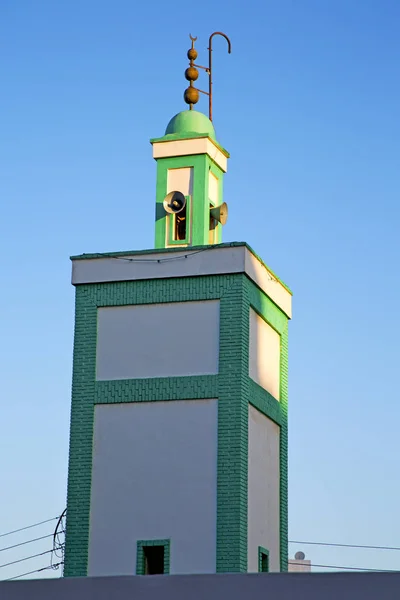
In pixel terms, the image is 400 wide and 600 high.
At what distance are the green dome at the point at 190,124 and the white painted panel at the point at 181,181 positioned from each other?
782 mm

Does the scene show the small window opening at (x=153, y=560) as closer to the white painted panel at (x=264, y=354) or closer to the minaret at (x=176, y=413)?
the minaret at (x=176, y=413)

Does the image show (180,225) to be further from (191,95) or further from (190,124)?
(191,95)

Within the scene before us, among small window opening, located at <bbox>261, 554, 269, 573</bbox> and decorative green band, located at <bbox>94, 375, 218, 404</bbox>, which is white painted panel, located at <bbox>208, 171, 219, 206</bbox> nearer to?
decorative green band, located at <bbox>94, 375, 218, 404</bbox>

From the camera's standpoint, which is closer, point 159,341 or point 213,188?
point 159,341

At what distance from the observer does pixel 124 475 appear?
2473 cm

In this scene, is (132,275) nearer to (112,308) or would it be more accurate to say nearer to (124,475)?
(112,308)

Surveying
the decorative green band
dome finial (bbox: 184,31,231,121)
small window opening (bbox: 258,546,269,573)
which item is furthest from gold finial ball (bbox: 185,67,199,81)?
small window opening (bbox: 258,546,269,573)

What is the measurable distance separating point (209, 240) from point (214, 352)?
3.03 m

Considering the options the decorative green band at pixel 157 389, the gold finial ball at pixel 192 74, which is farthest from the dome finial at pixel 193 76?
the decorative green band at pixel 157 389

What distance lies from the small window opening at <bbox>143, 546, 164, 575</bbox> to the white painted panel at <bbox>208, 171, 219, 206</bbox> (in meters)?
7.07

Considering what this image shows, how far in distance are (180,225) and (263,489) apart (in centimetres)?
535

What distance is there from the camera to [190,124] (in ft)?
90.6

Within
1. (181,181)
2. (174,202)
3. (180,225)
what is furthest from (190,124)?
(180,225)

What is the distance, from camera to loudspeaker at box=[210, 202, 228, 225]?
27094mm
